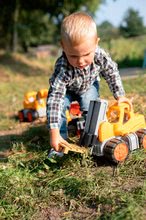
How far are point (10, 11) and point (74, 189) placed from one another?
620 inches

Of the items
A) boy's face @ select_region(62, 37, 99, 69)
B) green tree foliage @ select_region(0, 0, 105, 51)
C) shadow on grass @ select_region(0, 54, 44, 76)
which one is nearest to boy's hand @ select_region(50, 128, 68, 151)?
boy's face @ select_region(62, 37, 99, 69)

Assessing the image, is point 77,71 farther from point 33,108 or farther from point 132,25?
point 132,25

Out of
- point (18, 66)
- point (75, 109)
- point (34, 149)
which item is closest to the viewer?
point (34, 149)

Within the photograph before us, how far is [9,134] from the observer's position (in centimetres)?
389

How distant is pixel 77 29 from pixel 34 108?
2574mm

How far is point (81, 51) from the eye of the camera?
2.36 m

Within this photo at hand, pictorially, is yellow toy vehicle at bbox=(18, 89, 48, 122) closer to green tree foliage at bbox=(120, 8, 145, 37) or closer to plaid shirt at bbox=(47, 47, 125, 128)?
plaid shirt at bbox=(47, 47, 125, 128)

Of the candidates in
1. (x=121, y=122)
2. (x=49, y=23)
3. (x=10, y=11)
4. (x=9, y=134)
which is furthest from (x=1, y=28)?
(x=121, y=122)

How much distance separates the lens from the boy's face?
2340 mm

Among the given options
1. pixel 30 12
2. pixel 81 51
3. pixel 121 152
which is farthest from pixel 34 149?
pixel 30 12

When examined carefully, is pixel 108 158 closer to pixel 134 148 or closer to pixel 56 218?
pixel 134 148

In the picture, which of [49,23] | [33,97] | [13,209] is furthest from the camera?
[49,23]

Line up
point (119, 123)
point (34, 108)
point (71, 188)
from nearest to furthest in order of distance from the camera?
point (71, 188) < point (119, 123) < point (34, 108)

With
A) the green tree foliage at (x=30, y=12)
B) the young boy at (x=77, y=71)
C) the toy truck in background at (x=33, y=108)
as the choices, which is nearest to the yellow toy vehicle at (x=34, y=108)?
the toy truck in background at (x=33, y=108)
